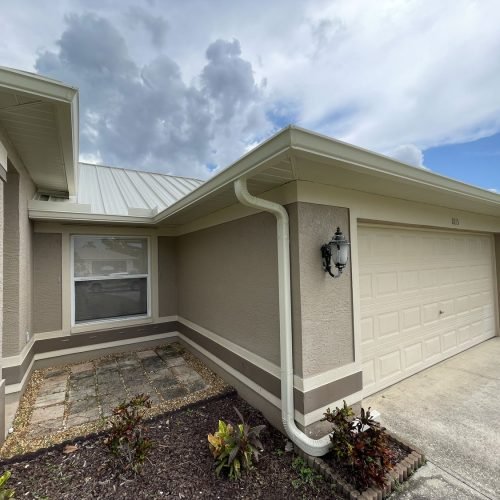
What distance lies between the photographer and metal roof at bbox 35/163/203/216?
511 centimetres

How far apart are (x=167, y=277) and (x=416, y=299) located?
4801 millimetres

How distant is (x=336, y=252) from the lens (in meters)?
2.67

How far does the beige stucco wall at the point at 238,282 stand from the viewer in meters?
3.09

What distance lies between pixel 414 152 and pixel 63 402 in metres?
19.0

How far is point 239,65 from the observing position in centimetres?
957

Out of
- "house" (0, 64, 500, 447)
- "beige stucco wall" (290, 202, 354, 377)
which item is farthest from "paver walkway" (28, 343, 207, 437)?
"beige stucco wall" (290, 202, 354, 377)

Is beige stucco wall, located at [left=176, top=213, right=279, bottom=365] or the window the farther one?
the window

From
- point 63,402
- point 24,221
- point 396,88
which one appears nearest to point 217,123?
point 396,88

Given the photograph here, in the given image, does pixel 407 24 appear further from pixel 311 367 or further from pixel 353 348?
pixel 311 367

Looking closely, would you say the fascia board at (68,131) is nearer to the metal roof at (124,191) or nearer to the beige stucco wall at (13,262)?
the beige stucco wall at (13,262)

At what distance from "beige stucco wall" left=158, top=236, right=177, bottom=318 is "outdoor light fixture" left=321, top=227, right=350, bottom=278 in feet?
13.3

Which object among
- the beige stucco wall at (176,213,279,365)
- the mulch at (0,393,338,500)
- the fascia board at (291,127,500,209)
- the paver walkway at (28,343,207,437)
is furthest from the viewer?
the paver walkway at (28,343,207,437)

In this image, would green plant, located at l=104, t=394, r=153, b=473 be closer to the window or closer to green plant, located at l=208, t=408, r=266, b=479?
green plant, located at l=208, t=408, r=266, b=479

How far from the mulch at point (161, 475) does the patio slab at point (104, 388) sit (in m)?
0.47
